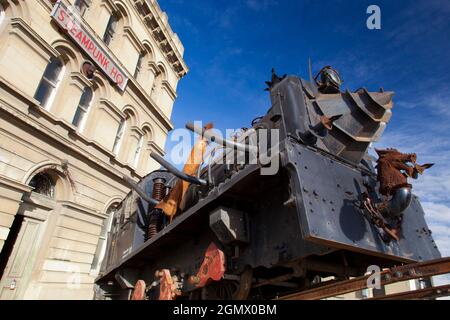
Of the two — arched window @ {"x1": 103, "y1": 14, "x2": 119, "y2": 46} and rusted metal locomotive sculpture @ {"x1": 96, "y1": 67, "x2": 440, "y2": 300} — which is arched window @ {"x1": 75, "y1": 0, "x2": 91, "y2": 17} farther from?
rusted metal locomotive sculpture @ {"x1": 96, "y1": 67, "x2": 440, "y2": 300}

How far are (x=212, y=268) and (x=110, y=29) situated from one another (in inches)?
532

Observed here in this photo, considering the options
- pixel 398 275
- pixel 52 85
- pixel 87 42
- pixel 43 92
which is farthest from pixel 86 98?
pixel 398 275

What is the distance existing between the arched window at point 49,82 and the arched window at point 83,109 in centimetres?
120

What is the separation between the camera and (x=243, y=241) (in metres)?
3.97

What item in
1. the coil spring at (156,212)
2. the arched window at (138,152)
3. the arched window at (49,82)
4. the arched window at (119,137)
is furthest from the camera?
the arched window at (138,152)

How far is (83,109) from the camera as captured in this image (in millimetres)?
11562

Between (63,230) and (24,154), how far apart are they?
2.83 metres

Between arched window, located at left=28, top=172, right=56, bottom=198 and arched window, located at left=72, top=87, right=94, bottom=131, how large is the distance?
2.39 meters

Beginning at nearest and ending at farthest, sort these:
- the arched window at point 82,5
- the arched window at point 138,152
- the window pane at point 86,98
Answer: the window pane at point 86,98
the arched window at point 82,5
the arched window at point 138,152

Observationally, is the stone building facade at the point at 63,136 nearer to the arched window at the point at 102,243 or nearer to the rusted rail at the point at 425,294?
the arched window at the point at 102,243

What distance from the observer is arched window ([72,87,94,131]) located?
36.9 feet

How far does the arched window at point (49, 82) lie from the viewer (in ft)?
32.6

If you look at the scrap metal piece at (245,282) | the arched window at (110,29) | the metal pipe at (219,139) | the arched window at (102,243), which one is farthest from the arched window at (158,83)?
the scrap metal piece at (245,282)
